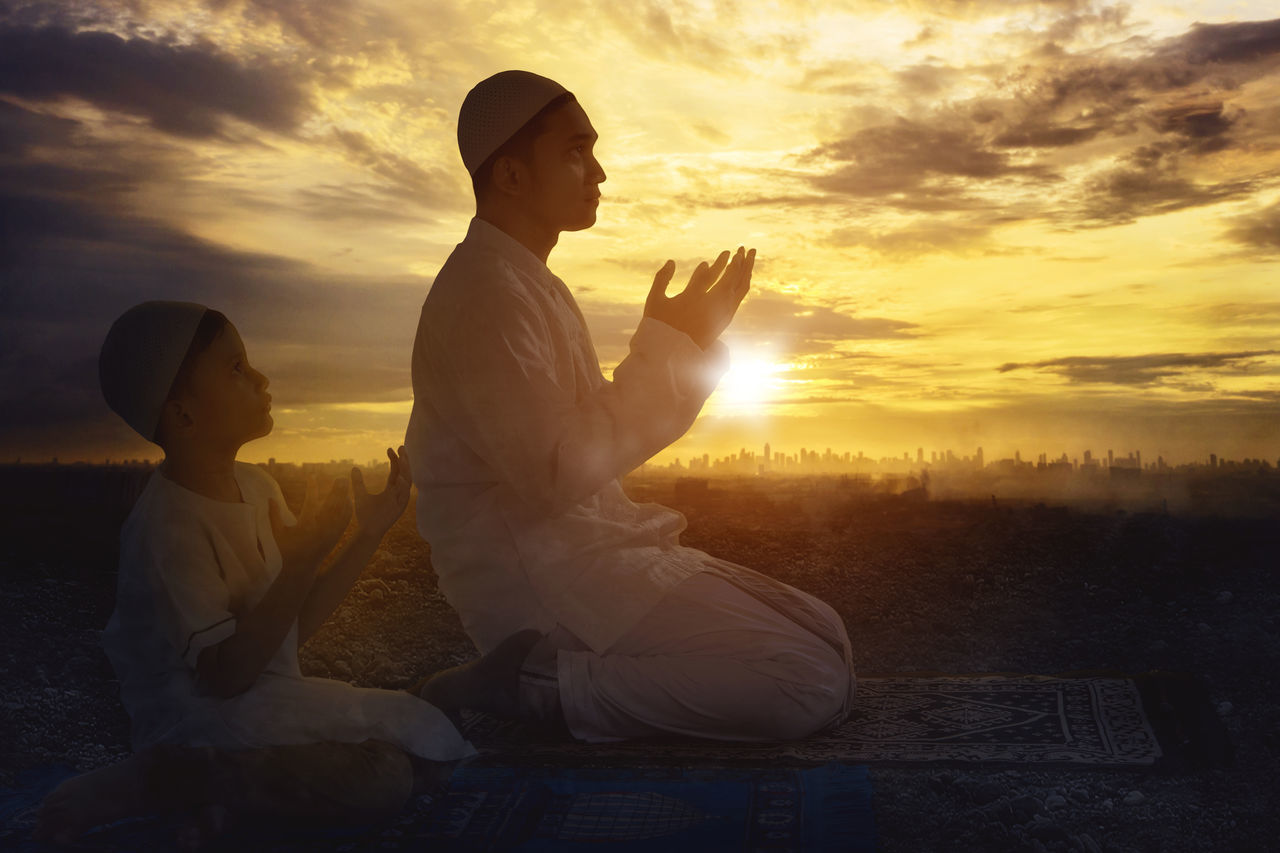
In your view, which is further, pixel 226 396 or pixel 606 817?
pixel 606 817

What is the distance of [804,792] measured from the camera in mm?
3557

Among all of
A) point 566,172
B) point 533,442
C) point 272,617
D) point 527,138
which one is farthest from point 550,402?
point 272,617

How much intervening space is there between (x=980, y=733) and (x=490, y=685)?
207 cm

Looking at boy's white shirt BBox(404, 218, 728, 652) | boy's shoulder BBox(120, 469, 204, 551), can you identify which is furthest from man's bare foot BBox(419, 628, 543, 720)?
boy's shoulder BBox(120, 469, 204, 551)

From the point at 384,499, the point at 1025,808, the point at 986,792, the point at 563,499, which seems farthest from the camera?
the point at 563,499

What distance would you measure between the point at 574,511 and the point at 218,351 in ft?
4.84

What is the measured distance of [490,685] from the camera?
393 cm

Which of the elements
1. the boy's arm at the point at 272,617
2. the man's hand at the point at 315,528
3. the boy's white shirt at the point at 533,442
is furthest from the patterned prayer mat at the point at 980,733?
the man's hand at the point at 315,528

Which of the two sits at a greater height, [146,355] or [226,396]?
[146,355]

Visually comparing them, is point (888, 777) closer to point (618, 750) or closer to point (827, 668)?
point (827, 668)

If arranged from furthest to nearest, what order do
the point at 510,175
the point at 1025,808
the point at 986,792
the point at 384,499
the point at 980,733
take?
the point at 980,733 < the point at 510,175 < the point at 986,792 < the point at 1025,808 < the point at 384,499

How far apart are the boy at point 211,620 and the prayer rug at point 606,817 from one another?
0.10m

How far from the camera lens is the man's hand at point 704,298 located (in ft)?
12.9

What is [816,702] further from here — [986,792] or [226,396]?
[226,396]
